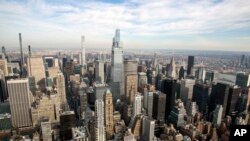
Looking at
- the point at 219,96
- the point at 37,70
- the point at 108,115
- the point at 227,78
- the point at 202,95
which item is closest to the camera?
the point at 108,115

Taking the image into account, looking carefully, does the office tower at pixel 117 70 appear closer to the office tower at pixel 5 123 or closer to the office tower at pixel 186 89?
the office tower at pixel 186 89

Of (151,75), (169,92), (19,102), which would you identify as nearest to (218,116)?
(169,92)

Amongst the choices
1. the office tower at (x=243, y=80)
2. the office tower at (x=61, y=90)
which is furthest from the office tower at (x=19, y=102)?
the office tower at (x=243, y=80)

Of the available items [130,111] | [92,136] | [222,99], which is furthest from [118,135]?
[222,99]

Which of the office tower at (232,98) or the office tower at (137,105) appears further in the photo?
the office tower at (232,98)

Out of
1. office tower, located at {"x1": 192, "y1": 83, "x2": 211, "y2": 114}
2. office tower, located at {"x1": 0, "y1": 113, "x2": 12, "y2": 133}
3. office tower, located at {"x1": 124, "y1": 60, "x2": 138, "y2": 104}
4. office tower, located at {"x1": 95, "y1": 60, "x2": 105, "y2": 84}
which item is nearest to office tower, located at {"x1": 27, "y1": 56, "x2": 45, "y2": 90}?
office tower, located at {"x1": 95, "y1": 60, "x2": 105, "y2": 84}

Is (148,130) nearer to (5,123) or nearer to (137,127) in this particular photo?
(137,127)

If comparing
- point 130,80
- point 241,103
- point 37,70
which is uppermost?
point 37,70
